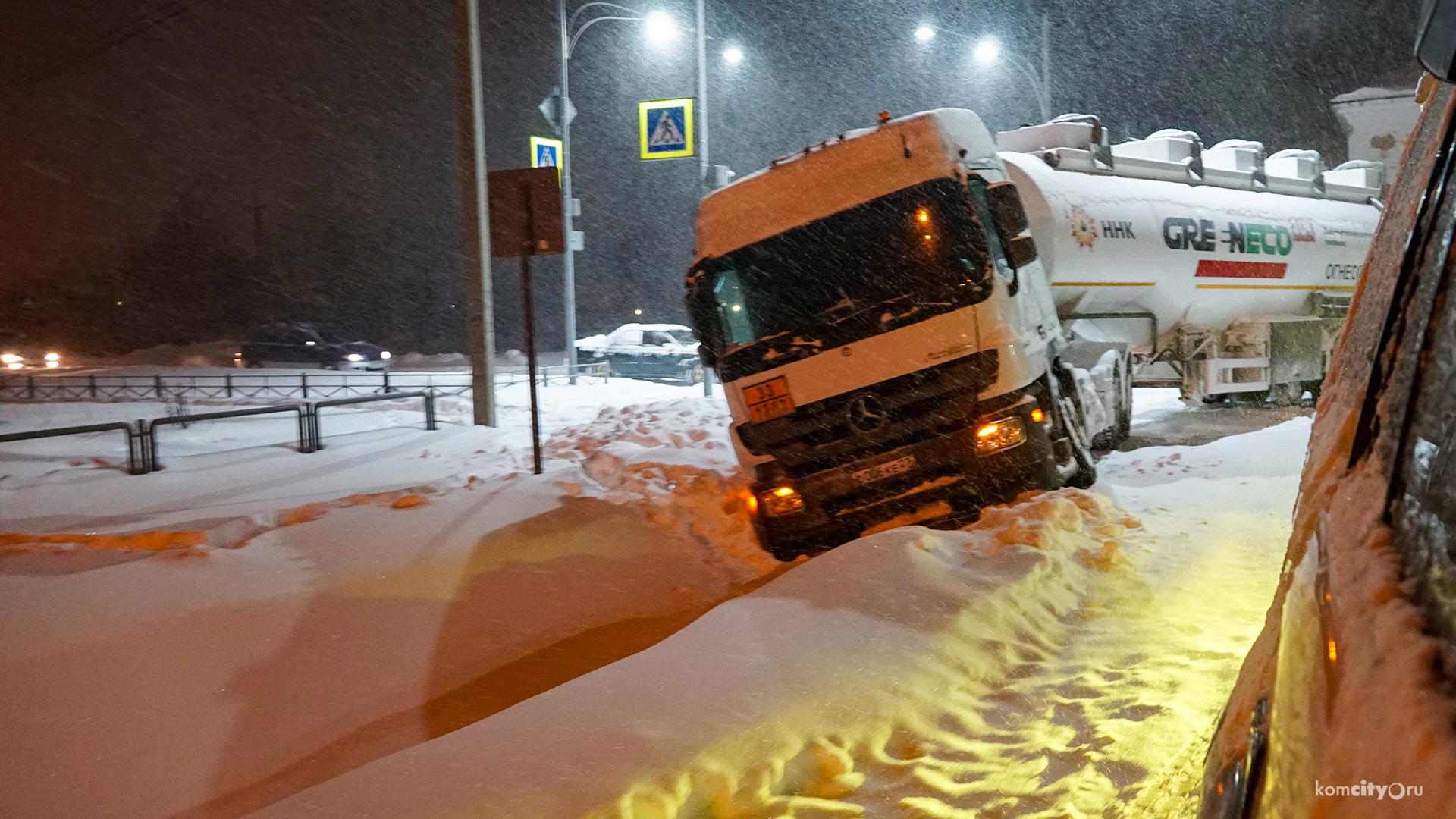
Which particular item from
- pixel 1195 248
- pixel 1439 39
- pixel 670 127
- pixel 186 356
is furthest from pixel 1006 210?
pixel 186 356

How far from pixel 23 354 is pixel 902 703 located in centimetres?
4916

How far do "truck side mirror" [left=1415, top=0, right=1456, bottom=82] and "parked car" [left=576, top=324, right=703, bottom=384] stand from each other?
26629mm

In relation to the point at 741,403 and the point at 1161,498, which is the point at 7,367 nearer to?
the point at 741,403

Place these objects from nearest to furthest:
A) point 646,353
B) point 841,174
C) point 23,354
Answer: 1. point 841,174
2. point 646,353
3. point 23,354

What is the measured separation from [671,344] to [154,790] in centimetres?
2557

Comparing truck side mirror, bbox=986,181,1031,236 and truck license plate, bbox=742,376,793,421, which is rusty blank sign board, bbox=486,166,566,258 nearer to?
truck license plate, bbox=742,376,793,421

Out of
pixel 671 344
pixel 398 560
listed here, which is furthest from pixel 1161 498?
pixel 671 344

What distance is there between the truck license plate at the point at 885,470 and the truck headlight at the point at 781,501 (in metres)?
0.47

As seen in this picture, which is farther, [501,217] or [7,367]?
[7,367]

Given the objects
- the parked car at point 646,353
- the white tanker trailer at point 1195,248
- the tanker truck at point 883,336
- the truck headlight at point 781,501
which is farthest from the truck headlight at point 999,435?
the parked car at point 646,353

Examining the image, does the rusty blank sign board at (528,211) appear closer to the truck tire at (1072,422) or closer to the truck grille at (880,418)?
the truck grille at (880,418)

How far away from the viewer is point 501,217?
10078 millimetres

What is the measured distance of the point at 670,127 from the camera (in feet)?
58.5

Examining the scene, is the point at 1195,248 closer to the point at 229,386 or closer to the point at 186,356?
the point at 229,386
